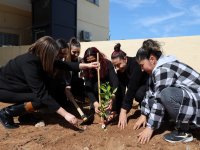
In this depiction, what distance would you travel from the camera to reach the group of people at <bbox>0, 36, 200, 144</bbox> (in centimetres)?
293

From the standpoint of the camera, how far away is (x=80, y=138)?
3182 millimetres

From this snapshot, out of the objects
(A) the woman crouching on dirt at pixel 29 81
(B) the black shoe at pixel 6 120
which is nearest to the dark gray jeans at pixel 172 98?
(A) the woman crouching on dirt at pixel 29 81

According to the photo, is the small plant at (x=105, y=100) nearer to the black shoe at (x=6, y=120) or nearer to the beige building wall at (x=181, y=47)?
the black shoe at (x=6, y=120)

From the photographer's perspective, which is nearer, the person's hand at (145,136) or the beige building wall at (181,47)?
the person's hand at (145,136)

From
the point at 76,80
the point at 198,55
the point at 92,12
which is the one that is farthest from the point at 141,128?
the point at 92,12

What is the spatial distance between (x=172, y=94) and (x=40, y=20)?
356 inches

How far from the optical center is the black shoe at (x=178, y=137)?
297cm

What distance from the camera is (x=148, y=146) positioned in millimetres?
2941

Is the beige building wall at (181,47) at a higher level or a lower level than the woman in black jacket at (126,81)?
higher

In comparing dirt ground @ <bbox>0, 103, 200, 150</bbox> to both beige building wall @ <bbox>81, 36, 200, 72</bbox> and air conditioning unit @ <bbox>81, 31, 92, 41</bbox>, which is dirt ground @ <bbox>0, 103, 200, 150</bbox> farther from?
air conditioning unit @ <bbox>81, 31, 92, 41</bbox>

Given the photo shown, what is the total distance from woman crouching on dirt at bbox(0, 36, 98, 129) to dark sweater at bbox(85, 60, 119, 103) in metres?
0.60

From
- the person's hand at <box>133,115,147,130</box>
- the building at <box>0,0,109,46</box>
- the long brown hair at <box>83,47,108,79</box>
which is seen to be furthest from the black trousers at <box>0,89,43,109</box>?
the building at <box>0,0,109,46</box>

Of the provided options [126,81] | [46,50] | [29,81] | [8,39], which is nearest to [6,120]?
[29,81]

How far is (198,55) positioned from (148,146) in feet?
10.8
